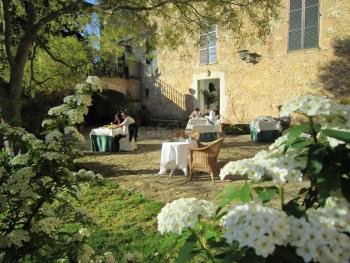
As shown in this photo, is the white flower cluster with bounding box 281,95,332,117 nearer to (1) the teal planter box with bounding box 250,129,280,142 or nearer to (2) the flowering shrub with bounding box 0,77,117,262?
(2) the flowering shrub with bounding box 0,77,117,262

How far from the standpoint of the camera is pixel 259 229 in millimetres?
993

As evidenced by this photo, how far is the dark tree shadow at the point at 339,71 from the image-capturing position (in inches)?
453

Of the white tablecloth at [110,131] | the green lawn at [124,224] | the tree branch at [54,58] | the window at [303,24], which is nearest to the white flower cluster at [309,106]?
the green lawn at [124,224]

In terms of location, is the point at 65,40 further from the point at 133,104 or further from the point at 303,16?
the point at 133,104

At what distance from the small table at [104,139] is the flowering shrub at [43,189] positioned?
802 cm

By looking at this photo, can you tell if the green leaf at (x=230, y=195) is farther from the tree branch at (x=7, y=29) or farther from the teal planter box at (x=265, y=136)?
the teal planter box at (x=265, y=136)

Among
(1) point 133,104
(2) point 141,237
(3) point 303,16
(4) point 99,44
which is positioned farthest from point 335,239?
(1) point 133,104

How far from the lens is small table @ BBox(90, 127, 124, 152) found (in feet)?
35.2

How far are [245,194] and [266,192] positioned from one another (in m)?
0.07

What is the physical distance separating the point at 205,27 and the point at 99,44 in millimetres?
2613

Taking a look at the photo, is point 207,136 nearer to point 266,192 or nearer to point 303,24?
point 303,24

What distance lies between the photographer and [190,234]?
129 centimetres

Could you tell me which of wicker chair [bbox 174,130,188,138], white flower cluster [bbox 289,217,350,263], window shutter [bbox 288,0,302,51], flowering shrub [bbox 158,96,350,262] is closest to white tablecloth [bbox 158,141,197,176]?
wicker chair [bbox 174,130,188,138]

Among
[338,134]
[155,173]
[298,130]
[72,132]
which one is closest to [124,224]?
[72,132]
